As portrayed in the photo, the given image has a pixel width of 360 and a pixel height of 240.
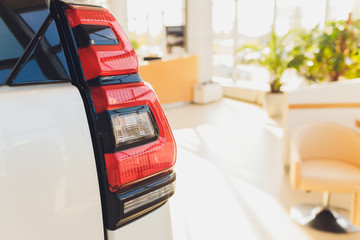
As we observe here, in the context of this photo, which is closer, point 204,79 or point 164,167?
point 164,167

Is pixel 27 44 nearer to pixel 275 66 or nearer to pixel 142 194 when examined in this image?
pixel 142 194

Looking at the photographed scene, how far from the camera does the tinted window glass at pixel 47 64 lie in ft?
2.38

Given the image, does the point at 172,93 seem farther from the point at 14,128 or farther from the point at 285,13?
the point at 14,128

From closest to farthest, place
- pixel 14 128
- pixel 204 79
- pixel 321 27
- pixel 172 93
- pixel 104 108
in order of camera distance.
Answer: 1. pixel 14 128
2. pixel 104 108
3. pixel 321 27
4. pixel 172 93
5. pixel 204 79

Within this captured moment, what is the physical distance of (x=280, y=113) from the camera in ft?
20.8

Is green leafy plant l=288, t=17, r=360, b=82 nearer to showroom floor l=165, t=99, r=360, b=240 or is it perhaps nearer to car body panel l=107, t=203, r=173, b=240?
showroom floor l=165, t=99, r=360, b=240

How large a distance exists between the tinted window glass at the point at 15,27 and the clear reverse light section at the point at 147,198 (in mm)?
383

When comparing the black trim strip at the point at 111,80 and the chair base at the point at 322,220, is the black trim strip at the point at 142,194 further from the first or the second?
the chair base at the point at 322,220

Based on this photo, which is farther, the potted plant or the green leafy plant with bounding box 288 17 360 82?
the potted plant

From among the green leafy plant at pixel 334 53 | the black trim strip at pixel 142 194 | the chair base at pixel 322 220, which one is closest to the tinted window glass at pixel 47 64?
the black trim strip at pixel 142 194

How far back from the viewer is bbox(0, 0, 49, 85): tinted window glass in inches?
27.8

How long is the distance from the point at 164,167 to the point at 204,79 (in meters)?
7.81

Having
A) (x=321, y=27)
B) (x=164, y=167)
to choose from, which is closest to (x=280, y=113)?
(x=321, y=27)

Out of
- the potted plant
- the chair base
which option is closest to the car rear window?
the chair base
